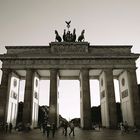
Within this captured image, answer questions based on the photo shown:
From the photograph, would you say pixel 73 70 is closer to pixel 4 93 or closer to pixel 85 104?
pixel 85 104

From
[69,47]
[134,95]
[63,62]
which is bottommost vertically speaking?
[134,95]

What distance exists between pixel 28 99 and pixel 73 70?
1188 cm

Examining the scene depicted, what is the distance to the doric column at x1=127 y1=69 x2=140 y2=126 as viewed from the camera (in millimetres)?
36719

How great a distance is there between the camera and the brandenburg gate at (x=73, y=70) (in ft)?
124

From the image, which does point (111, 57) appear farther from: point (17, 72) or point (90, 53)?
point (17, 72)

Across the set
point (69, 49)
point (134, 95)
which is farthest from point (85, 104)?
point (69, 49)

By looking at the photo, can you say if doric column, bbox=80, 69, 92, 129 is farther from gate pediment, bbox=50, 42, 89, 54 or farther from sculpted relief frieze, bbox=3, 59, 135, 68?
gate pediment, bbox=50, 42, 89, 54

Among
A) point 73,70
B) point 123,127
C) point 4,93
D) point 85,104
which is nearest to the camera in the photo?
point 123,127

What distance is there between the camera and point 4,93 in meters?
38.9

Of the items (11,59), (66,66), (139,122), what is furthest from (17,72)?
(139,122)

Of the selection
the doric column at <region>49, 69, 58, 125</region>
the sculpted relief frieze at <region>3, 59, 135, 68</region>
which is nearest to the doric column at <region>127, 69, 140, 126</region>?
the sculpted relief frieze at <region>3, 59, 135, 68</region>

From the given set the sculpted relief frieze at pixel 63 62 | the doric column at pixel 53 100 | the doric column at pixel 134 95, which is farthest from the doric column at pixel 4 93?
the doric column at pixel 134 95

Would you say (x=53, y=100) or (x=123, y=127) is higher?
(x=53, y=100)

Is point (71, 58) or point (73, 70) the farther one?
point (73, 70)
